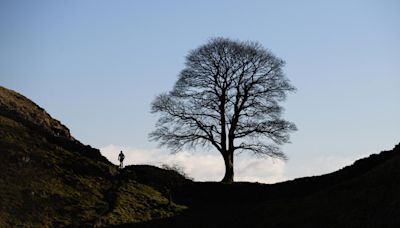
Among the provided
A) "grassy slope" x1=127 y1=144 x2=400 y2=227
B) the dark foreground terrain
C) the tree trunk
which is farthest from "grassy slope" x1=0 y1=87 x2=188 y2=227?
the tree trunk

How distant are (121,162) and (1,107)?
27.6 feet

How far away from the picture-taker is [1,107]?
3894cm

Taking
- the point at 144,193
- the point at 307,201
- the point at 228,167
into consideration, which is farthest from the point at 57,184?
the point at 228,167

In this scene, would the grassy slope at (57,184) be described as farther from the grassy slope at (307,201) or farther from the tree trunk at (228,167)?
the tree trunk at (228,167)

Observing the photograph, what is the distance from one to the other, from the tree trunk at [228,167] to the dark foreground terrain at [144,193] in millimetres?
2504

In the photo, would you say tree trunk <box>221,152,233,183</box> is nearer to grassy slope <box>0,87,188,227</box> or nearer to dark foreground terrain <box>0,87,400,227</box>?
dark foreground terrain <box>0,87,400,227</box>

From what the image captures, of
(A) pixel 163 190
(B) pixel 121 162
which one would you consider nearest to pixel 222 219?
(A) pixel 163 190

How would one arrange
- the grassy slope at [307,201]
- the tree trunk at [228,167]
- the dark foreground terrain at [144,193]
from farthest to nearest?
the tree trunk at [228,167]
the dark foreground terrain at [144,193]
the grassy slope at [307,201]

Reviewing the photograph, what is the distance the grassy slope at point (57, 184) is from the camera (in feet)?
96.3

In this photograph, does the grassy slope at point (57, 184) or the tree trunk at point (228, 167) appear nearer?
the grassy slope at point (57, 184)

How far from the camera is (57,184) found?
32844 millimetres

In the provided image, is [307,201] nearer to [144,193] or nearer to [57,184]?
[144,193]

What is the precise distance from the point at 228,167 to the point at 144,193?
9539mm

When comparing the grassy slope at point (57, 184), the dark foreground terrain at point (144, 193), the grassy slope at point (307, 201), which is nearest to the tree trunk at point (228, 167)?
the dark foreground terrain at point (144, 193)
